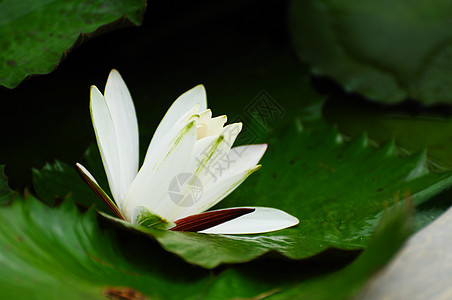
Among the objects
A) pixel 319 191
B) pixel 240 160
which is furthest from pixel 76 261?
pixel 319 191

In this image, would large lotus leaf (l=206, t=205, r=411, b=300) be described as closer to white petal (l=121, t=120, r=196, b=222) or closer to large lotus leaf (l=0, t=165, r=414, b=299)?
large lotus leaf (l=0, t=165, r=414, b=299)

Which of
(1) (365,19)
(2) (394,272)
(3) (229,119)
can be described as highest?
(1) (365,19)

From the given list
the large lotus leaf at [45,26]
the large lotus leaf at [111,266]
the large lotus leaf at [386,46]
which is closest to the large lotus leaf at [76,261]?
the large lotus leaf at [111,266]

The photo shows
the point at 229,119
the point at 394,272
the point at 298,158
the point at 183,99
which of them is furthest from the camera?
Result: the point at 229,119

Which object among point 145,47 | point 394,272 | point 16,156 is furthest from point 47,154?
point 394,272

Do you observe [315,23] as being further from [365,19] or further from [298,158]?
[298,158]

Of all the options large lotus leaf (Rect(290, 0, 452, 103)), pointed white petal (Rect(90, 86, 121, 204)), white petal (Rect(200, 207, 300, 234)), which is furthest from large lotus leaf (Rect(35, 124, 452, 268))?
large lotus leaf (Rect(290, 0, 452, 103))

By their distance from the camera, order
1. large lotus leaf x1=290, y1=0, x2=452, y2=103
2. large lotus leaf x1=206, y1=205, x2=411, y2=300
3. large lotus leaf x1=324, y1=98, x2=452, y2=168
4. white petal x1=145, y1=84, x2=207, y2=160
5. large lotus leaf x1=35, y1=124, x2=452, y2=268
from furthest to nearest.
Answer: large lotus leaf x1=290, y1=0, x2=452, y2=103
large lotus leaf x1=324, y1=98, x2=452, y2=168
white petal x1=145, y1=84, x2=207, y2=160
large lotus leaf x1=35, y1=124, x2=452, y2=268
large lotus leaf x1=206, y1=205, x2=411, y2=300
